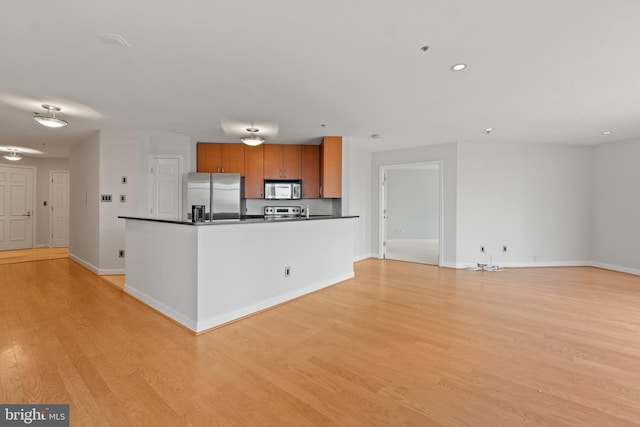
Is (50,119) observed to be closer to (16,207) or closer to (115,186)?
(115,186)

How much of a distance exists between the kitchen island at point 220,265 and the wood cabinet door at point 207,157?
2.18 m

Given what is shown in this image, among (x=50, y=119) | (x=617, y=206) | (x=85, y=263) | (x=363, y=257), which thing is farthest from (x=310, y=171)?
(x=617, y=206)

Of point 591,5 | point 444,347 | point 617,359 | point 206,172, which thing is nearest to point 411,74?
point 591,5

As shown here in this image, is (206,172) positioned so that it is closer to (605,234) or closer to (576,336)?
(576,336)

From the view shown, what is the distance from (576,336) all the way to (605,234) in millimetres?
4498

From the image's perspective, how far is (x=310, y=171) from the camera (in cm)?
577

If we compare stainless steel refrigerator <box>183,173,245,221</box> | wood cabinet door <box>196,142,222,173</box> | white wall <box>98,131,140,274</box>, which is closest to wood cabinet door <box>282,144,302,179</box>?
stainless steel refrigerator <box>183,173,245,221</box>

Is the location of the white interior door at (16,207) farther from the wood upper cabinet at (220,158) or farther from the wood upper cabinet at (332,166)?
the wood upper cabinet at (332,166)

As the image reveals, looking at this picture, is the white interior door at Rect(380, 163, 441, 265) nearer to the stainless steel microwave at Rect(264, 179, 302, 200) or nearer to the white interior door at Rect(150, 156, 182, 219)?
the stainless steel microwave at Rect(264, 179, 302, 200)

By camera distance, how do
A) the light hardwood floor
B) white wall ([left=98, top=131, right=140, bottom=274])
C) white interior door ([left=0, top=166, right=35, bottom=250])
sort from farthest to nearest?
white interior door ([left=0, top=166, right=35, bottom=250]) → white wall ([left=98, top=131, right=140, bottom=274]) → the light hardwood floor

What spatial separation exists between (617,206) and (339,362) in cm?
656

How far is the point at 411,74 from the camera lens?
262cm

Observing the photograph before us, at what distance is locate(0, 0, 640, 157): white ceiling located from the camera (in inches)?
70.5

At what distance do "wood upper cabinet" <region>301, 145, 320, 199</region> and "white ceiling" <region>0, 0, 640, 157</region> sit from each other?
4.75 feet
